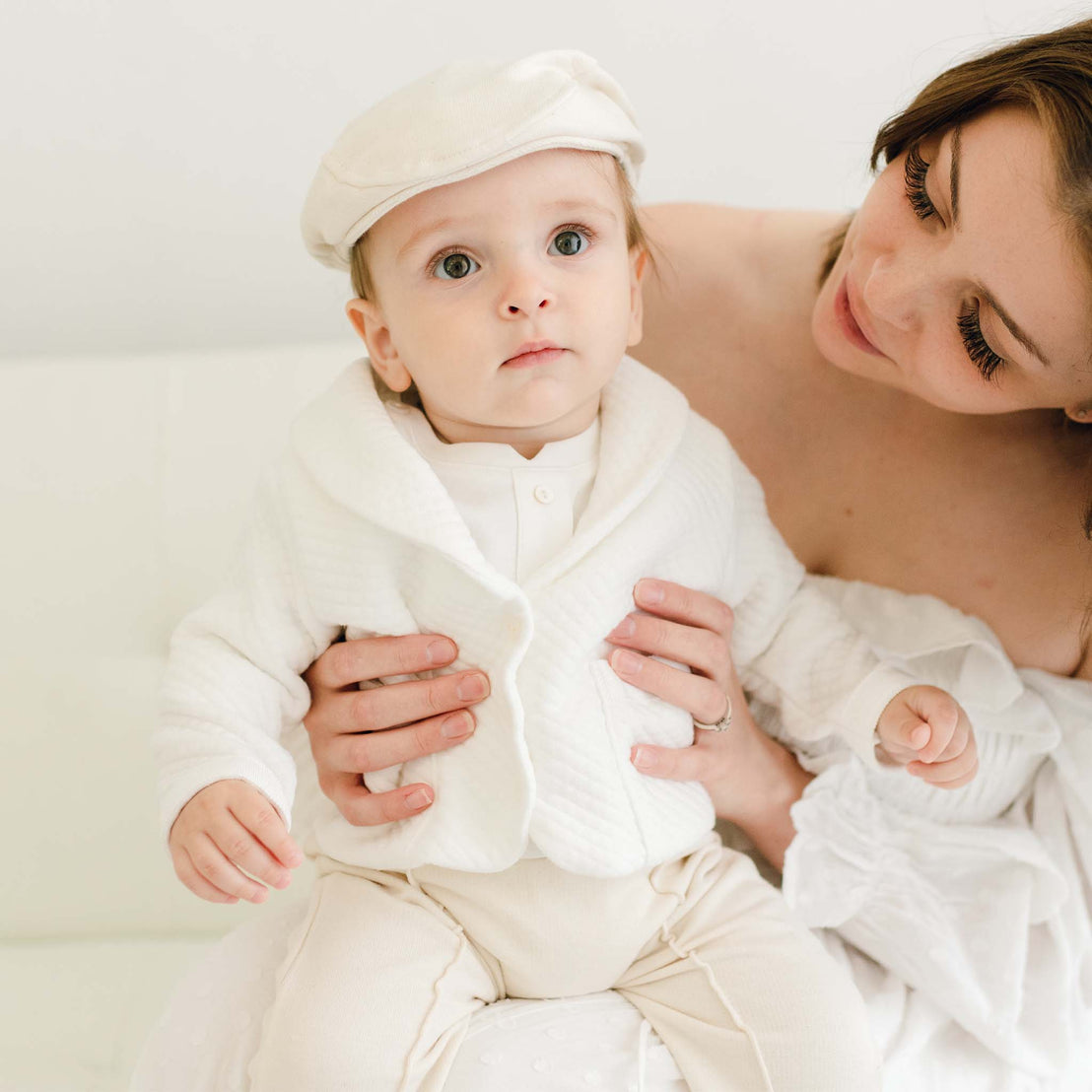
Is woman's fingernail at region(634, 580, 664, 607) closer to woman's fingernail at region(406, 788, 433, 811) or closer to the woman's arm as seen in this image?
the woman's arm

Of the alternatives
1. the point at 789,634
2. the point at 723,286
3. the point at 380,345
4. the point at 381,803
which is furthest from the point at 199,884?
the point at 723,286

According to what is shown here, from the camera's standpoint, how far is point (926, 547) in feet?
4.67

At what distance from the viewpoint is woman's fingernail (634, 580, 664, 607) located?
1172mm

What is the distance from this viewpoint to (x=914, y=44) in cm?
190

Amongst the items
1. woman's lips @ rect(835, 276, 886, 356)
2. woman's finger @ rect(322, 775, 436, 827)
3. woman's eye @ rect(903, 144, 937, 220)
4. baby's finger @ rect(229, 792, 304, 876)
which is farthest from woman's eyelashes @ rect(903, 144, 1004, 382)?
baby's finger @ rect(229, 792, 304, 876)

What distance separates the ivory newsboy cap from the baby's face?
24mm

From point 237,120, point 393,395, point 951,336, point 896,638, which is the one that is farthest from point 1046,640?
point 237,120

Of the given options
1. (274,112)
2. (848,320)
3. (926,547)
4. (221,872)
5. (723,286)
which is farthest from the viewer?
(274,112)

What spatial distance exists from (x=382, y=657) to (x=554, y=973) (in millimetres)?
347

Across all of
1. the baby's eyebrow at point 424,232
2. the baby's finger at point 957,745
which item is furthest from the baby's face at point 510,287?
the baby's finger at point 957,745

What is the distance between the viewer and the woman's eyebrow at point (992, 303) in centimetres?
108

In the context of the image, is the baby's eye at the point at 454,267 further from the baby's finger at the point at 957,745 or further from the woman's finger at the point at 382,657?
the baby's finger at the point at 957,745

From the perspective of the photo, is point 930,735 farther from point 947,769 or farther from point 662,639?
point 662,639

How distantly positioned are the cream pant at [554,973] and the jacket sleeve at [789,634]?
20 cm
